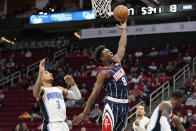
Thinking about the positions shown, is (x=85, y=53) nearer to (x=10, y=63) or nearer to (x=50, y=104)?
(x=10, y=63)

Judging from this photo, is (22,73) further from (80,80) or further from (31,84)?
(80,80)

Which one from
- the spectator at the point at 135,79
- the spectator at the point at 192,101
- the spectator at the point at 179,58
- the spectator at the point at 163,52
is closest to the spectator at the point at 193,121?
the spectator at the point at 192,101

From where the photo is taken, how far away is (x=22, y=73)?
2181cm

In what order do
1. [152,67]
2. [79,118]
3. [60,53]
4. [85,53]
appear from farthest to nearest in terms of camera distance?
[60,53], [85,53], [152,67], [79,118]

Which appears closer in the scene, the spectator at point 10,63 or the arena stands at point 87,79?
the arena stands at point 87,79

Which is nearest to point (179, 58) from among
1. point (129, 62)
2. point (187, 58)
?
point (187, 58)

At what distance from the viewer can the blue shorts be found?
4938mm

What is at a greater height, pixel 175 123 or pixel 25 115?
pixel 175 123

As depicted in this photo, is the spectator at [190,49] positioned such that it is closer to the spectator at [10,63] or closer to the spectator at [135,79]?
the spectator at [135,79]

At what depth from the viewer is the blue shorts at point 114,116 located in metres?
4.94

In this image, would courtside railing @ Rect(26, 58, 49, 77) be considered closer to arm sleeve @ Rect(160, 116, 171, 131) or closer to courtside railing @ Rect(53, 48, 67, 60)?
courtside railing @ Rect(53, 48, 67, 60)

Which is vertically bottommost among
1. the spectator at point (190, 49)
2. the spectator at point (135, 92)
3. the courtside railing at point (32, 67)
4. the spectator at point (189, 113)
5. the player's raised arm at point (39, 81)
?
the spectator at point (189, 113)

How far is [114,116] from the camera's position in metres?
4.94

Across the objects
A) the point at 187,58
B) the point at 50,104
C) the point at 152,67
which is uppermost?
the point at 50,104
